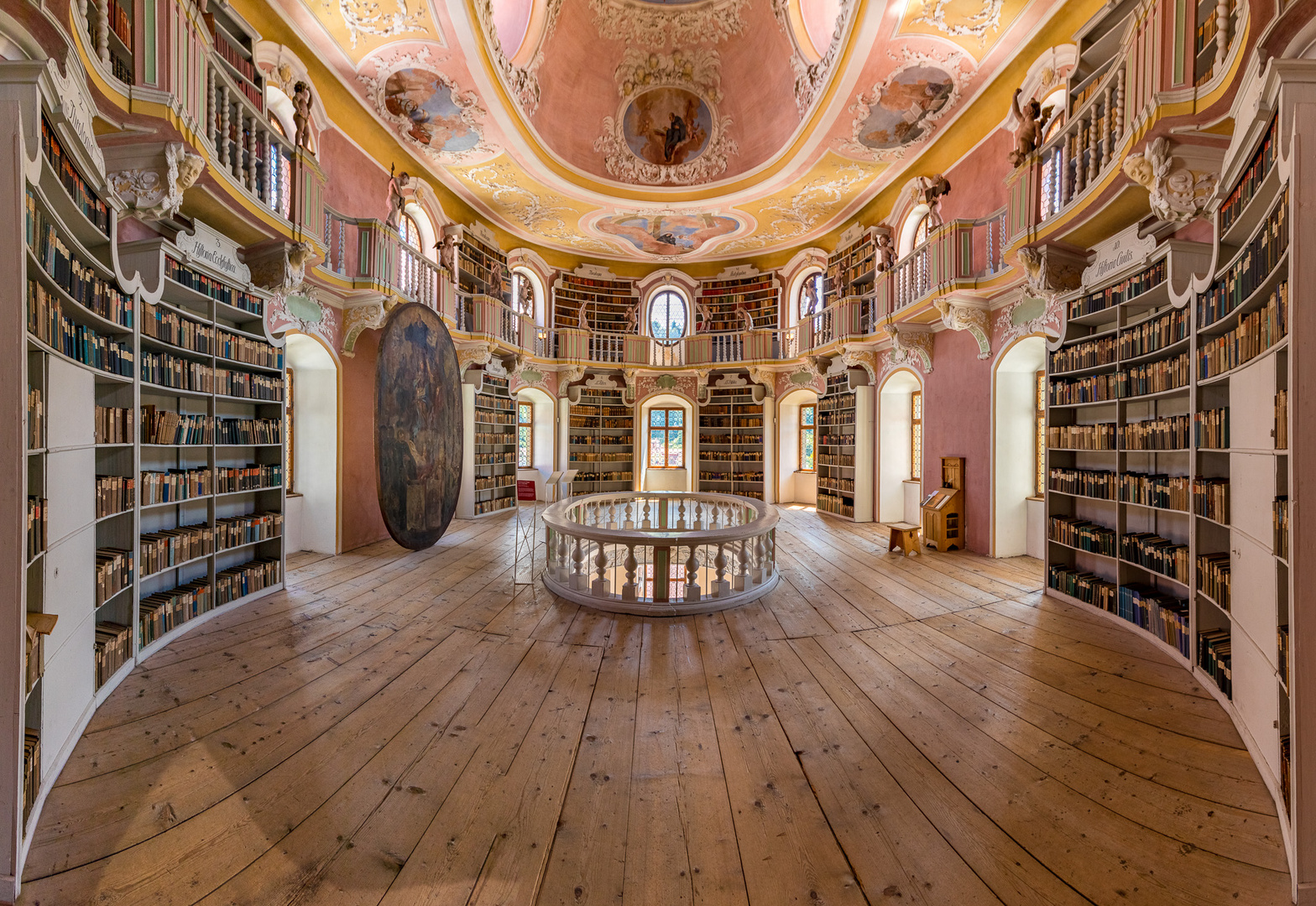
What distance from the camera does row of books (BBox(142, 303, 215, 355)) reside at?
143 inches

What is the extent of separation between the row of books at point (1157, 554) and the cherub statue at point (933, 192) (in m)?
5.52

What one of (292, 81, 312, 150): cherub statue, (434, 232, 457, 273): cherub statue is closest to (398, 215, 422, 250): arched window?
(434, 232, 457, 273): cherub statue

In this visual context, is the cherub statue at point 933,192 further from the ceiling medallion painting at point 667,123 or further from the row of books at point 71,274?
the row of books at point 71,274

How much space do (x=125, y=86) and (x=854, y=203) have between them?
10184 mm

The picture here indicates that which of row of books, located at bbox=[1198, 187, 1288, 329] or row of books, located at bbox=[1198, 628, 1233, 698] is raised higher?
row of books, located at bbox=[1198, 187, 1288, 329]

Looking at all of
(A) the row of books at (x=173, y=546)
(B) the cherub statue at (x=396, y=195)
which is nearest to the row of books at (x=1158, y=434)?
(A) the row of books at (x=173, y=546)

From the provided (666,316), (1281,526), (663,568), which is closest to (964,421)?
(663,568)

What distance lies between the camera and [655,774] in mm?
2283

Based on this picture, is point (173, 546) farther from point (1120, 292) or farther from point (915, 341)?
point (915, 341)

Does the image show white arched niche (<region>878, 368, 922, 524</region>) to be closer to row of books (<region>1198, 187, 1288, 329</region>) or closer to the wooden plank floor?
the wooden plank floor

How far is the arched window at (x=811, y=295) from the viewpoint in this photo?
39.5 feet

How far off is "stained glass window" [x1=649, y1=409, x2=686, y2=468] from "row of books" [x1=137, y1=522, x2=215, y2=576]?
9919mm

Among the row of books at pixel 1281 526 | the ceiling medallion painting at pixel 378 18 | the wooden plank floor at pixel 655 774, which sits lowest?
the wooden plank floor at pixel 655 774

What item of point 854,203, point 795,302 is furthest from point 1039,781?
point 795,302
